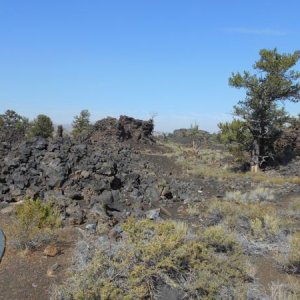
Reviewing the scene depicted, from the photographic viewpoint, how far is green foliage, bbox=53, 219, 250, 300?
6.47 m

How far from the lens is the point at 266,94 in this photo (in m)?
30.2

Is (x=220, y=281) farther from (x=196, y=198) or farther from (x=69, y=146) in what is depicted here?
(x=69, y=146)

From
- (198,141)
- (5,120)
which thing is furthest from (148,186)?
(5,120)

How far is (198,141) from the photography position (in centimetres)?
5644

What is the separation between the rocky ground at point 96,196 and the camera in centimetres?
853

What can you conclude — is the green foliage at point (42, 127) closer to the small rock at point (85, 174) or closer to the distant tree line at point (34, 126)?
the distant tree line at point (34, 126)

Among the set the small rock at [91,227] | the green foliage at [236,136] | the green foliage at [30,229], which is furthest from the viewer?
the green foliage at [236,136]

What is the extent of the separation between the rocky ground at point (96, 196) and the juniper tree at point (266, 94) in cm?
286

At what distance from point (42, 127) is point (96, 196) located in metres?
35.7

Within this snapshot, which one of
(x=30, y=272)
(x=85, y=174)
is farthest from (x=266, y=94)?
(x=30, y=272)

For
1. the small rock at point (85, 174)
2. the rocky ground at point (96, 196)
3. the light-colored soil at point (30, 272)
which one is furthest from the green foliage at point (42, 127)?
the light-colored soil at point (30, 272)

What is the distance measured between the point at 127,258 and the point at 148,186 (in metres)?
12.7

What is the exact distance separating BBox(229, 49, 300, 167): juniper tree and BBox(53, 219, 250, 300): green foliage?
2403 cm

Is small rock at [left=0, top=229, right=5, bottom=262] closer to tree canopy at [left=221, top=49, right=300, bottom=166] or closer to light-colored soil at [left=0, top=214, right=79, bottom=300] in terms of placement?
light-colored soil at [left=0, top=214, right=79, bottom=300]
